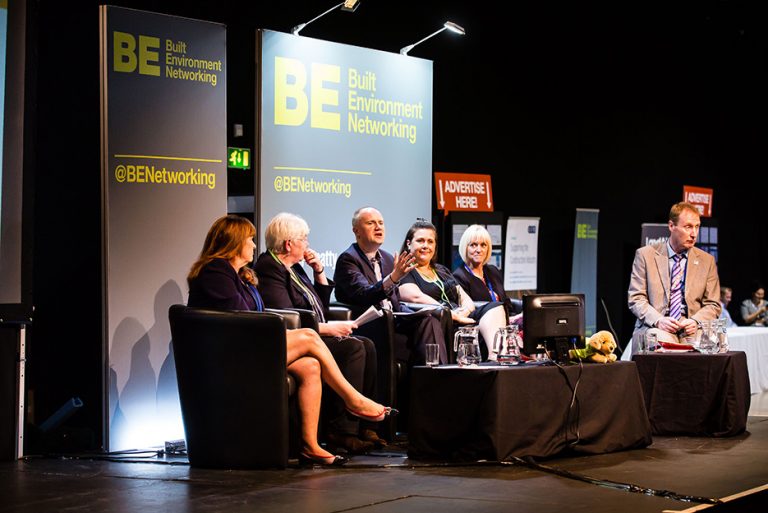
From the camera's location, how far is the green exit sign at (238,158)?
6.87 metres

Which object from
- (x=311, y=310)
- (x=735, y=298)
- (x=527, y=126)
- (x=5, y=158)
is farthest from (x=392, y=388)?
(x=735, y=298)

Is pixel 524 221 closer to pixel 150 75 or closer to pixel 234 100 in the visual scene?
pixel 234 100

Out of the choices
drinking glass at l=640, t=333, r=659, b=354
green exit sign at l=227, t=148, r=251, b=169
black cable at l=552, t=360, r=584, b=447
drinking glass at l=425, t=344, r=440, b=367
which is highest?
green exit sign at l=227, t=148, r=251, b=169

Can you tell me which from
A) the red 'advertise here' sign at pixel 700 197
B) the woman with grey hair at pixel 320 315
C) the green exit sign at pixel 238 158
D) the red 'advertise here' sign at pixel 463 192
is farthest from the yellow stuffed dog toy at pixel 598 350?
the red 'advertise here' sign at pixel 700 197

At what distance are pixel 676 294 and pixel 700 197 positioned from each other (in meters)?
6.38

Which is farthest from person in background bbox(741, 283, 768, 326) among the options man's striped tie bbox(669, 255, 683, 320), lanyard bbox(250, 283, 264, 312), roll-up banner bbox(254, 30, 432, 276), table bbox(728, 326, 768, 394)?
lanyard bbox(250, 283, 264, 312)

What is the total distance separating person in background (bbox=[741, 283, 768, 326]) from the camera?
1225 cm

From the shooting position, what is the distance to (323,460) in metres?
4.81

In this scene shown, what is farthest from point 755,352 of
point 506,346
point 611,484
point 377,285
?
point 611,484

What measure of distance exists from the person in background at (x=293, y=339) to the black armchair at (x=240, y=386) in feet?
0.56

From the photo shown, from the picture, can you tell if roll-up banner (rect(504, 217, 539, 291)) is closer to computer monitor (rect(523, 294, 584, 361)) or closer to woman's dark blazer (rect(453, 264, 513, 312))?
woman's dark blazer (rect(453, 264, 513, 312))

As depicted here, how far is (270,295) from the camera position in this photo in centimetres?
545

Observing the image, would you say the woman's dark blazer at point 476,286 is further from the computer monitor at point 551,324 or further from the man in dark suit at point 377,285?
the computer monitor at point 551,324

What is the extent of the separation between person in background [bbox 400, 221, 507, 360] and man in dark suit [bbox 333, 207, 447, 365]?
0.38ft
